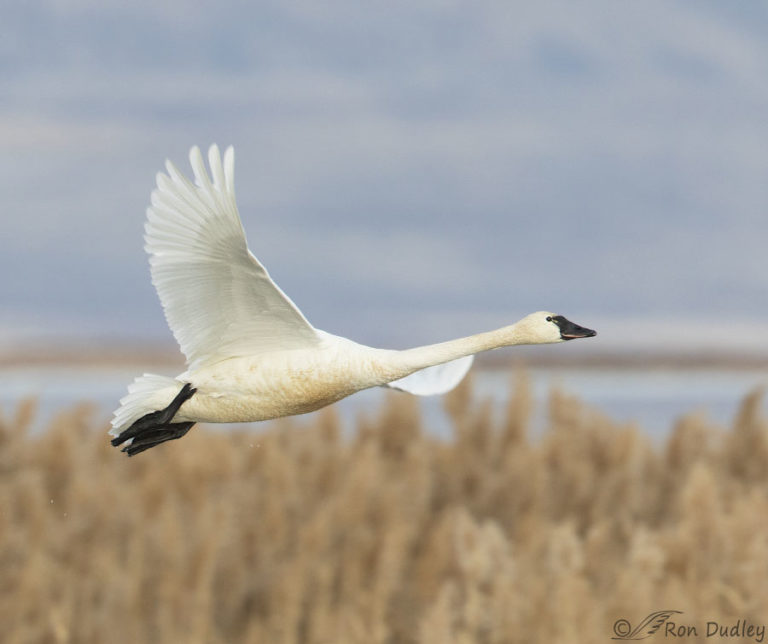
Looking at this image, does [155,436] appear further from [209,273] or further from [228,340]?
[209,273]

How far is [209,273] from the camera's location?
252 cm

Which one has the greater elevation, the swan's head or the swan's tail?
the swan's head

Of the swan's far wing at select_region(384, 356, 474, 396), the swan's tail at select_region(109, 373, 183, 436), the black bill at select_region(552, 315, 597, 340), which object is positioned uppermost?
the black bill at select_region(552, 315, 597, 340)

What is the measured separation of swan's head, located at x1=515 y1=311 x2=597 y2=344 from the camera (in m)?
2.37

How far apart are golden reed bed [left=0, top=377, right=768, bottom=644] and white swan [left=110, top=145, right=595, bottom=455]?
2516 millimetres

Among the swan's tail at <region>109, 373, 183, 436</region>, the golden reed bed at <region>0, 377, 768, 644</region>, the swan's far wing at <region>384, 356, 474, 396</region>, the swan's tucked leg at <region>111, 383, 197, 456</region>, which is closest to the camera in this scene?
the swan's tucked leg at <region>111, 383, 197, 456</region>

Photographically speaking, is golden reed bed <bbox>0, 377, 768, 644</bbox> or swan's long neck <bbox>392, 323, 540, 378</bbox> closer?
swan's long neck <bbox>392, 323, 540, 378</bbox>
